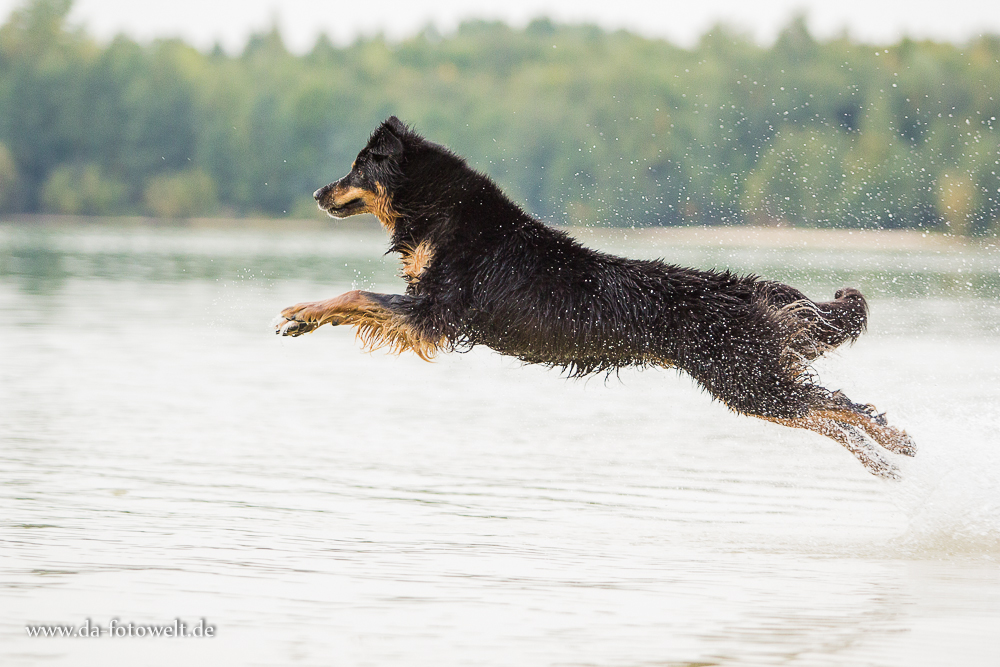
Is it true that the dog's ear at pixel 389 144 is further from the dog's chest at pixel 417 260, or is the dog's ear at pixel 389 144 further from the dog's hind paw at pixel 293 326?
the dog's hind paw at pixel 293 326

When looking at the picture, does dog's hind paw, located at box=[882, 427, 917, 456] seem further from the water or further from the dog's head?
the dog's head

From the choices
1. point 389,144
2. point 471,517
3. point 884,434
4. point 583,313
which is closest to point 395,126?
point 389,144

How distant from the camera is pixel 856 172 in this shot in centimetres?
5625

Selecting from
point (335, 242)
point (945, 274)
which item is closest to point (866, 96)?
point (335, 242)

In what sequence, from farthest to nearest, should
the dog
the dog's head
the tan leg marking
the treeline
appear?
the treeline → the dog's head → the tan leg marking → the dog

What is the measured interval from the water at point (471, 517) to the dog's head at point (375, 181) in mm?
1841

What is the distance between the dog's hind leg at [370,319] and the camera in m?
6.72

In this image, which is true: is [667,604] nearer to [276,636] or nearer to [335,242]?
[276,636]

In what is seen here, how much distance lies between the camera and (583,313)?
666 centimetres

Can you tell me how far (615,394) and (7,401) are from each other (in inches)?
236

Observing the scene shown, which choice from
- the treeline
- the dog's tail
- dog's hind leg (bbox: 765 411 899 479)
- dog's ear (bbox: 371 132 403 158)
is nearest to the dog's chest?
dog's ear (bbox: 371 132 403 158)

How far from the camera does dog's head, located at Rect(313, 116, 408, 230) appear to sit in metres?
7.21

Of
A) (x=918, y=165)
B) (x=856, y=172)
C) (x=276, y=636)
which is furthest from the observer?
(x=918, y=165)

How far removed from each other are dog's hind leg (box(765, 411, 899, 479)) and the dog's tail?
37 cm
